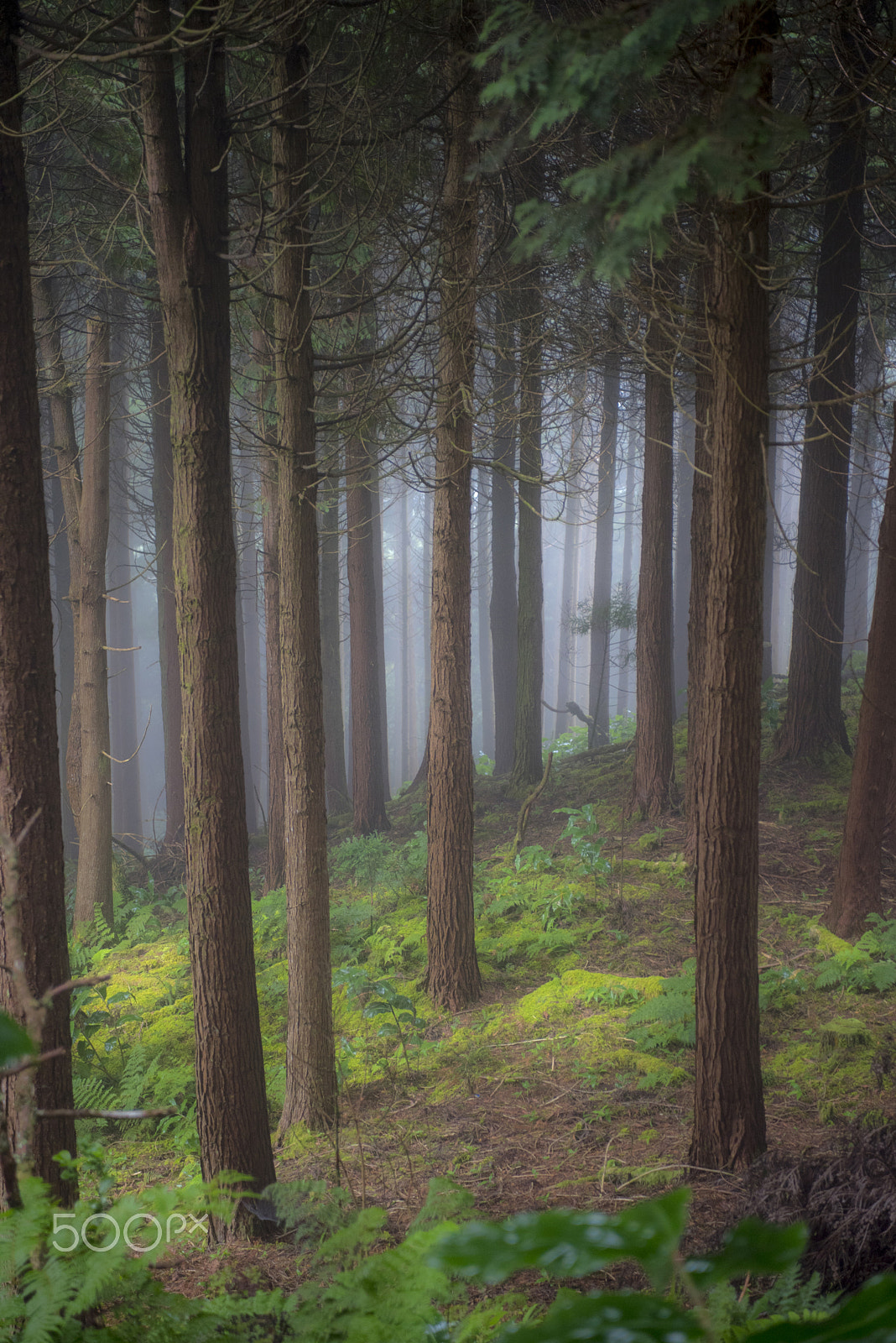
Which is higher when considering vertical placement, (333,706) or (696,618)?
(696,618)

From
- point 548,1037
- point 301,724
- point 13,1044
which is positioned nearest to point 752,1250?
point 13,1044

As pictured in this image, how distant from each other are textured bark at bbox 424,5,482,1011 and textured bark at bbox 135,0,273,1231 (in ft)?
7.70

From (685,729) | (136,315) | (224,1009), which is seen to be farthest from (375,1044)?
(136,315)

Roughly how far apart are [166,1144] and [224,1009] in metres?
2.15

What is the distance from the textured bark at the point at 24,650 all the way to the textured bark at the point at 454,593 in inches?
139

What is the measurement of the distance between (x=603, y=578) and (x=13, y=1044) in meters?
24.5

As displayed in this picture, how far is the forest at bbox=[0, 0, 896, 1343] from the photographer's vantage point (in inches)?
111

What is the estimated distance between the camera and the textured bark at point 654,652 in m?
11.0

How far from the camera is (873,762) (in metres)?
7.06

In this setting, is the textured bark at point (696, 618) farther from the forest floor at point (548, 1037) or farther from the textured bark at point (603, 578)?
the textured bark at point (603, 578)

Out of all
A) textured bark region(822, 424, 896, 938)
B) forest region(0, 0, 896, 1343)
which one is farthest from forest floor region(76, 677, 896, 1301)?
textured bark region(822, 424, 896, 938)

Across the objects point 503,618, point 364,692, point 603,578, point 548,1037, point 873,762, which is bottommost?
point 548,1037

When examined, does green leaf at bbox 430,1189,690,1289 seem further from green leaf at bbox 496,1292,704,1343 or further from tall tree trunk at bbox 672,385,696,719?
tall tree trunk at bbox 672,385,696,719

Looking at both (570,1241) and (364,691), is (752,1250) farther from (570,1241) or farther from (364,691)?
(364,691)
